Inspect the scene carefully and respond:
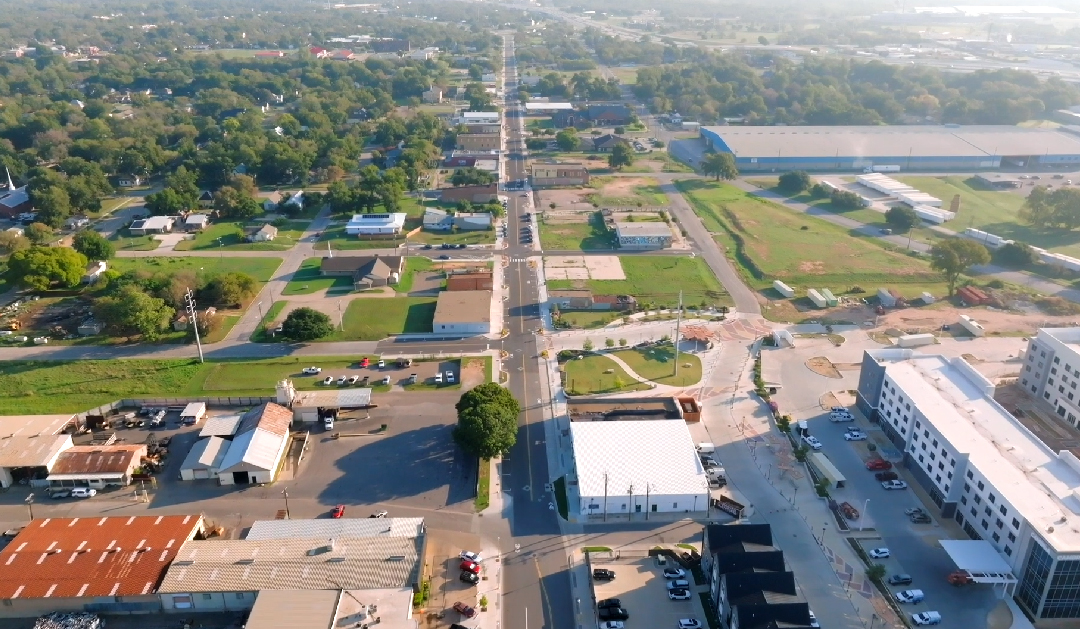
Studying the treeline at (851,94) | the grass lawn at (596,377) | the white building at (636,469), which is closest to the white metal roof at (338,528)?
the white building at (636,469)

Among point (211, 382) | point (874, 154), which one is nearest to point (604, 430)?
point (211, 382)

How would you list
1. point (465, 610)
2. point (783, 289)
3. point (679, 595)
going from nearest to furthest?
point (465, 610) → point (679, 595) → point (783, 289)

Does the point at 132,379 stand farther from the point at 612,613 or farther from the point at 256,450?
the point at 612,613

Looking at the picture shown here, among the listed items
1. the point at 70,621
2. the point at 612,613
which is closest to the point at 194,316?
the point at 70,621

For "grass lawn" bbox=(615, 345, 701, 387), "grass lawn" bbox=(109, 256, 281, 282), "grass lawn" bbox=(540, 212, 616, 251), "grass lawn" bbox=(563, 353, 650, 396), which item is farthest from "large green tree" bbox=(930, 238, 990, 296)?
"grass lawn" bbox=(109, 256, 281, 282)

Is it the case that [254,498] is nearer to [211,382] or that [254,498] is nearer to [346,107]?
[211,382]

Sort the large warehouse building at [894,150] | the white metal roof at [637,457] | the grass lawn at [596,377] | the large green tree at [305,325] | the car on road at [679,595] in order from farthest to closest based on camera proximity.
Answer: the large warehouse building at [894,150] → the large green tree at [305,325] → the grass lawn at [596,377] → the white metal roof at [637,457] → the car on road at [679,595]

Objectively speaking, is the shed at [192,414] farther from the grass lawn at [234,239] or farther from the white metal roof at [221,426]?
the grass lawn at [234,239]
